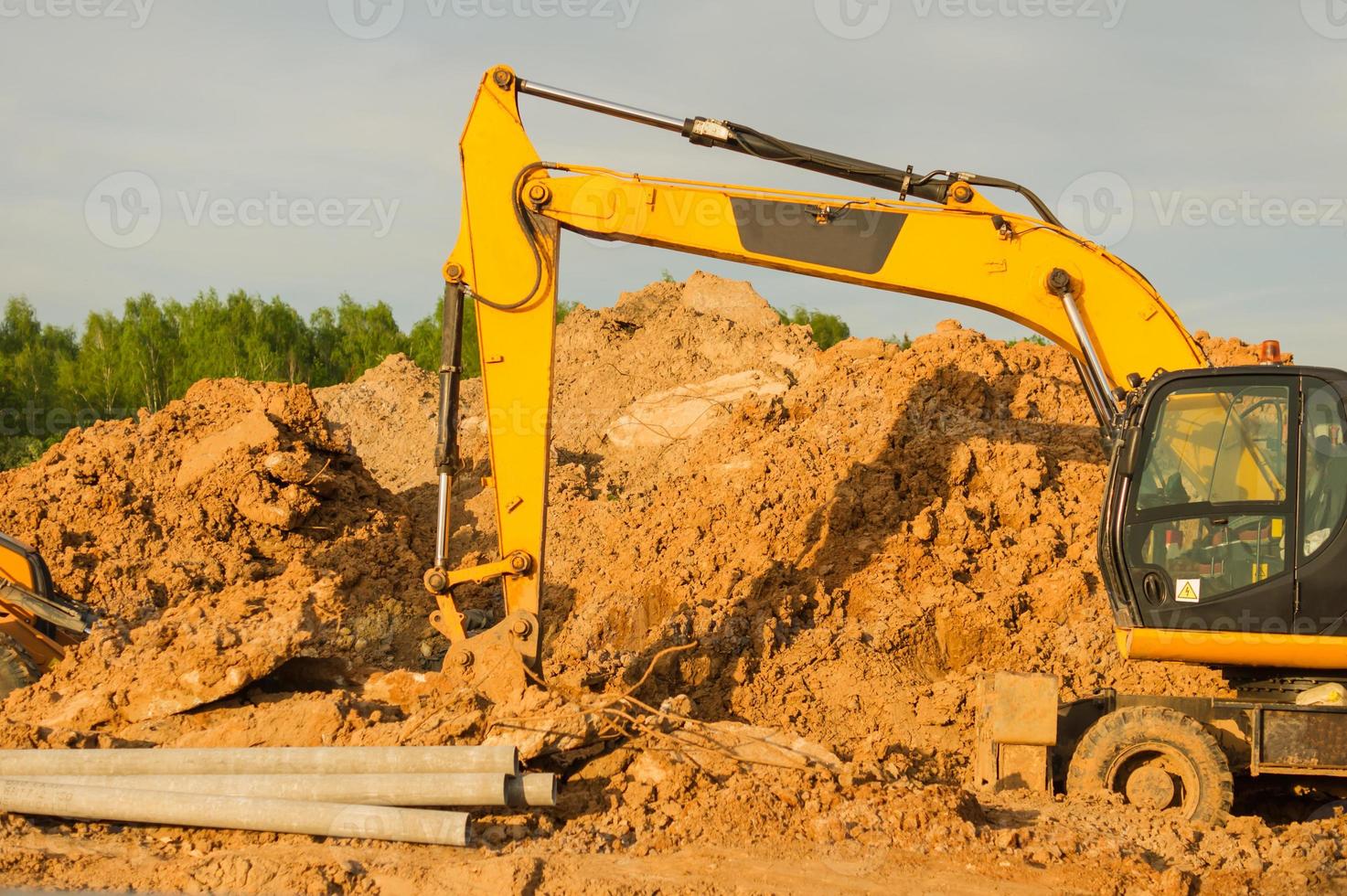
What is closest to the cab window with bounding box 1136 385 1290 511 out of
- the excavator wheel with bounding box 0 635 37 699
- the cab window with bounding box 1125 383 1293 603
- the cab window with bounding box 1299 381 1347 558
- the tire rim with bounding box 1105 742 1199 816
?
the cab window with bounding box 1125 383 1293 603

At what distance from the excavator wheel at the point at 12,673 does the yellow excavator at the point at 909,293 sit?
249cm

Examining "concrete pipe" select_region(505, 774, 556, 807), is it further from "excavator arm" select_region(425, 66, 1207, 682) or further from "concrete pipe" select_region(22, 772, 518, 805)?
"excavator arm" select_region(425, 66, 1207, 682)

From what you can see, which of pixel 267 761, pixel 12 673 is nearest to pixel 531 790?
pixel 267 761

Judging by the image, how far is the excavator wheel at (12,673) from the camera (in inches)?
276

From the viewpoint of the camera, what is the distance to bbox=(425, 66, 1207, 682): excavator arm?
21.7ft

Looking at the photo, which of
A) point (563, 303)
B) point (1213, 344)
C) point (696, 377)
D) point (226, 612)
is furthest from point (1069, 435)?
point (563, 303)

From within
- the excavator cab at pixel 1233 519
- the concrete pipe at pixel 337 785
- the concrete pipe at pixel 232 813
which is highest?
the excavator cab at pixel 1233 519

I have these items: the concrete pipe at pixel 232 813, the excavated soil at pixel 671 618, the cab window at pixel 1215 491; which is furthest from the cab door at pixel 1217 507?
the concrete pipe at pixel 232 813

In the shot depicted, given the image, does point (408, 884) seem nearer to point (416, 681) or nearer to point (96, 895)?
point (96, 895)

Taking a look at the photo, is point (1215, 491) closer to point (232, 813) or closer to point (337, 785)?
point (337, 785)

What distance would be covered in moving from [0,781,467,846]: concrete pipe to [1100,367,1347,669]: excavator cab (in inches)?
142

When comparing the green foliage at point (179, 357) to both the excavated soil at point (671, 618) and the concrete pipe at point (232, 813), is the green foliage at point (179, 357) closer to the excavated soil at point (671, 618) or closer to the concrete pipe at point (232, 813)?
the excavated soil at point (671, 618)

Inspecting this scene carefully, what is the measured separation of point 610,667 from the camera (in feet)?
23.8

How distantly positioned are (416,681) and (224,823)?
1787mm
